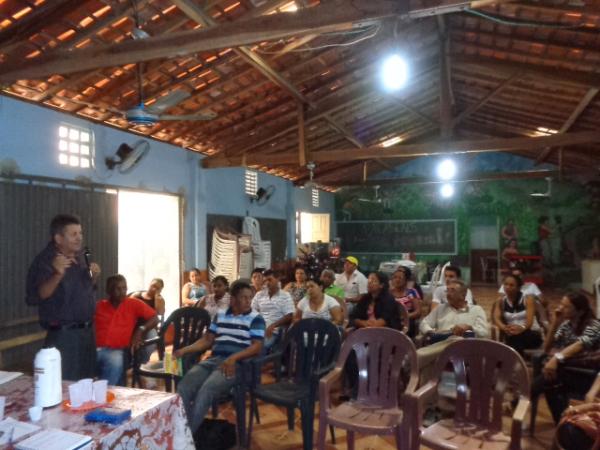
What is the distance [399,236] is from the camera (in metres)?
13.9

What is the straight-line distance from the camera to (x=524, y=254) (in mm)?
12898

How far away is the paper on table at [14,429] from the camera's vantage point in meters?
1.52

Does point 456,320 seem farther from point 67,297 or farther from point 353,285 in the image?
point 67,297

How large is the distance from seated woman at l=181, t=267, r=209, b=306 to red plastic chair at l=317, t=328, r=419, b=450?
332 cm

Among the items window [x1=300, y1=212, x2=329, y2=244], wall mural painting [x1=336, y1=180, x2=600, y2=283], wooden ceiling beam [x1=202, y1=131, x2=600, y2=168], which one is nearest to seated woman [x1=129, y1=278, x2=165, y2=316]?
wooden ceiling beam [x1=202, y1=131, x2=600, y2=168]

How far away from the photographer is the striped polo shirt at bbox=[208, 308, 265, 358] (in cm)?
334

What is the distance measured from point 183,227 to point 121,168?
1.50 m

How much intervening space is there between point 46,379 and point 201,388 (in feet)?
4.53

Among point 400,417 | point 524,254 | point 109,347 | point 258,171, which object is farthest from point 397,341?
point 524,254

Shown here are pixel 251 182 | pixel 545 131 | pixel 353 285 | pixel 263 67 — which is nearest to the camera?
pixel 263 67

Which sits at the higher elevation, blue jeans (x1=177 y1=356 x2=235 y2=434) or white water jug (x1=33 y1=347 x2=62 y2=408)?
white water jug (x1=33 y1=347 x2=62 y2=408)

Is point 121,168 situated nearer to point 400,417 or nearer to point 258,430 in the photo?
point 258,430

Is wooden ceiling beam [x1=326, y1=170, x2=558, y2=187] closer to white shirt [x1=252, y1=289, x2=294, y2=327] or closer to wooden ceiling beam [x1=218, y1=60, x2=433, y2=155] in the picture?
wooden ceiling beam [x1=218, y1=60, x2=433, y2=155]

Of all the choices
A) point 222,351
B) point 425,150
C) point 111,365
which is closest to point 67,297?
point 111,365
